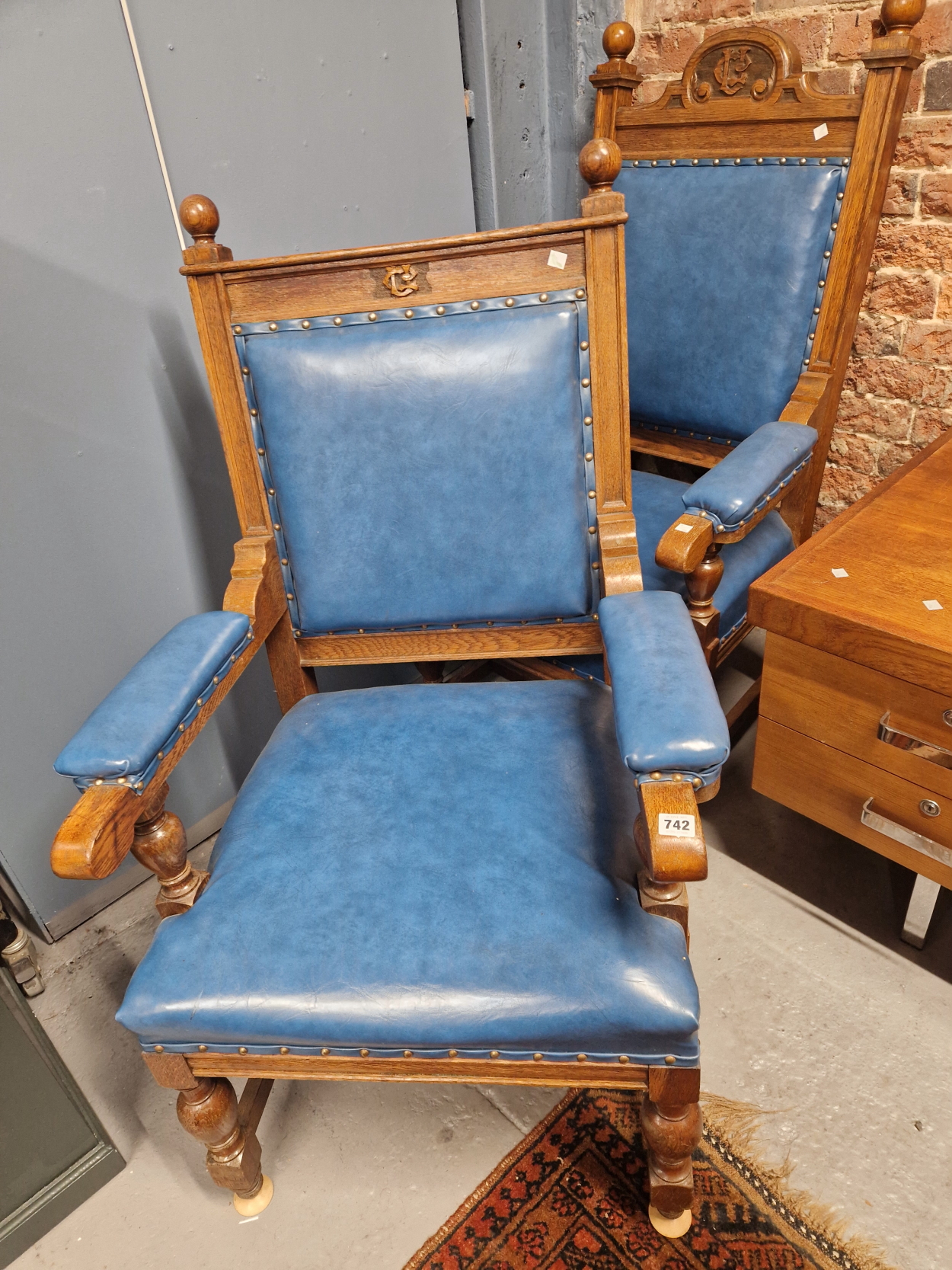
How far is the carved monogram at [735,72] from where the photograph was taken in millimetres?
1644

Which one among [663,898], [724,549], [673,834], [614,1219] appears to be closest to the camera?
[673,834]

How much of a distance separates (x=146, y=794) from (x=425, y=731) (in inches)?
16.6

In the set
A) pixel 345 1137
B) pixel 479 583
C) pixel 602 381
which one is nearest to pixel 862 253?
pixel 602 381

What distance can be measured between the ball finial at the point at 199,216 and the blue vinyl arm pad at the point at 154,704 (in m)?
0.55

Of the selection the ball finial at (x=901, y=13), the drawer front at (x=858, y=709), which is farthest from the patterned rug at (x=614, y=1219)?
the ball finial at (x=901, y=13)

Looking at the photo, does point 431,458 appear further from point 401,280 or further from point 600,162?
point 600,162

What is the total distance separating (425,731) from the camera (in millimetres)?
1253

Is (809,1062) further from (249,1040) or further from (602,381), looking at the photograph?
(602,381)

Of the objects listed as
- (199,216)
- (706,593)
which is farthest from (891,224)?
(199,216)

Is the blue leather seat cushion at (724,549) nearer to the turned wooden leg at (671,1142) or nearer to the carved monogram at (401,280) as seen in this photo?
the carved monogram at (401,280)

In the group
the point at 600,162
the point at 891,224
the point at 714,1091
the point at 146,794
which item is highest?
the point at 600,162

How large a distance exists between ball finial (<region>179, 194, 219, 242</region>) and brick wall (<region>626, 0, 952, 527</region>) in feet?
4.45

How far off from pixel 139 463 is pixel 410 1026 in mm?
1108

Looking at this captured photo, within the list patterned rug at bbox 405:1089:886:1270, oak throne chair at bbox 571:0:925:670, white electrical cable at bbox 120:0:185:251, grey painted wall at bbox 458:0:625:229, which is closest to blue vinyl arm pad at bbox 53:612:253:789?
white electrical cable at bbox 120:0:185:251
